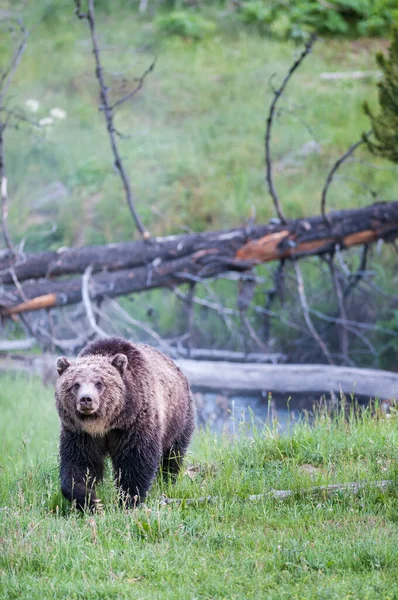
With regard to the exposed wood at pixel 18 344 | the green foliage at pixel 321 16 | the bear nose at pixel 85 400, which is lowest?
the exposed wood at pixel 18 344

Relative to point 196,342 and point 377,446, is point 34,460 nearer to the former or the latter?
point 377,446

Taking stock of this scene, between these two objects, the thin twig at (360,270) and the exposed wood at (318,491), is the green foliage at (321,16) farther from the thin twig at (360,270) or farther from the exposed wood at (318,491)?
the exposed wood at (318,491)

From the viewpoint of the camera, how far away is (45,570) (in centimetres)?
407

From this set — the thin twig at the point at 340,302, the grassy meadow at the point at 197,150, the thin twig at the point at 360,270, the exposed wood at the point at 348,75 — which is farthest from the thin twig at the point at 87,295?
the exposed wood at the point at 348,75

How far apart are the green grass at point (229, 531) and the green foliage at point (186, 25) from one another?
1778 cm

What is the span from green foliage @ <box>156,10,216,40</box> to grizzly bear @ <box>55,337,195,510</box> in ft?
59.2

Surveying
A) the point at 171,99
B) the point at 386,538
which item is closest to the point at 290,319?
the point at 386,538

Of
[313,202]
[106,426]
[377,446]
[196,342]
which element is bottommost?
[196,342]

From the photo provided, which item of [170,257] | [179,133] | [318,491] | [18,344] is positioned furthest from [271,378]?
[179,133]

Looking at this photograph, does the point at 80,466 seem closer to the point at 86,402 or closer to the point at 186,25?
the point at 86,402

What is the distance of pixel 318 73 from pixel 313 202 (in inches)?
243

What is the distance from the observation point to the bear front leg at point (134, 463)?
17.1ft

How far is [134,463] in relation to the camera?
17.1 ft

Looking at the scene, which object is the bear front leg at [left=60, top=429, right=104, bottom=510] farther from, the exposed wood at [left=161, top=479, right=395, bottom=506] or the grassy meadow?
the grassy meadow
